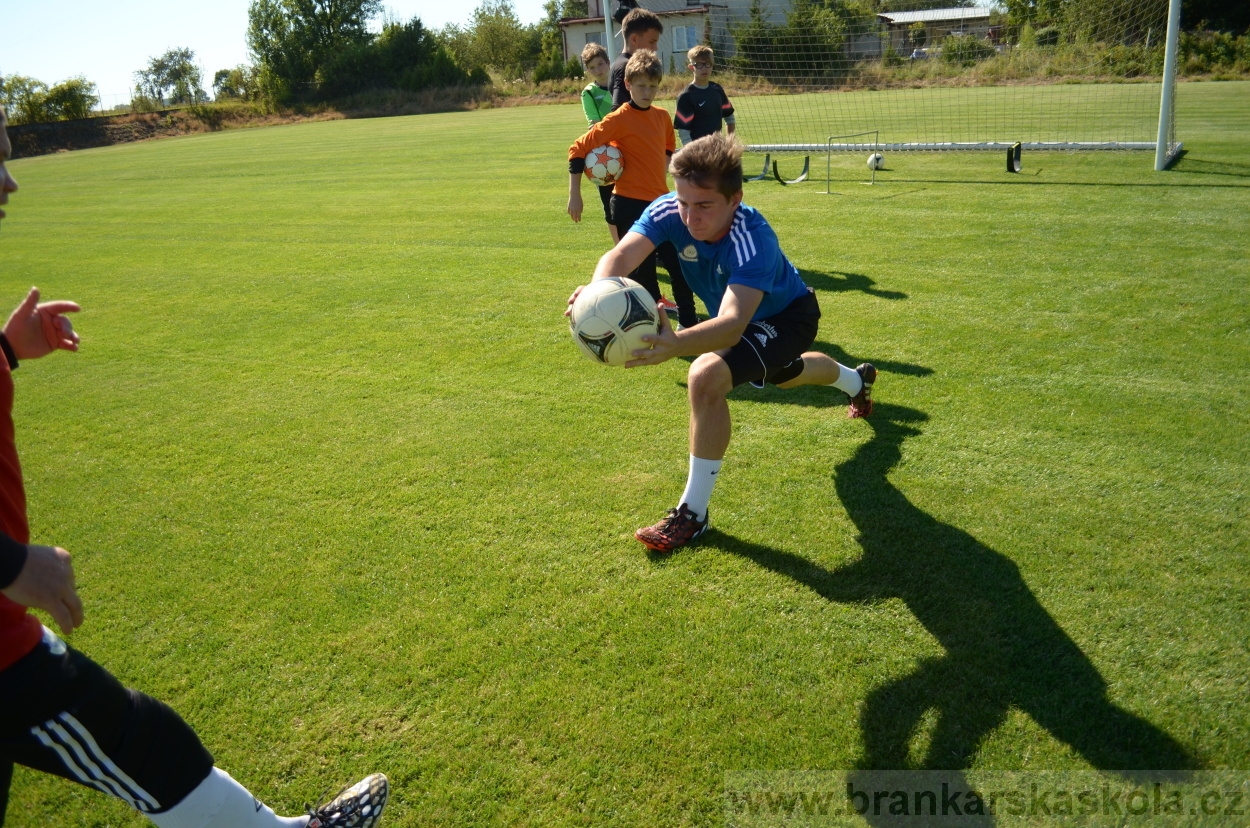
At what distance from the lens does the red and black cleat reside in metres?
3.84

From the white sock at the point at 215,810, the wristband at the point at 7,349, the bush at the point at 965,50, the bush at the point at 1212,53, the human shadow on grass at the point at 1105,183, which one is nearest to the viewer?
the white sock at the point at 215,810

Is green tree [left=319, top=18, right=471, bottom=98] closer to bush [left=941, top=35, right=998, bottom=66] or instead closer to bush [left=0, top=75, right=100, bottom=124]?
bush [left=0, top=75, right=100, bottom=124]

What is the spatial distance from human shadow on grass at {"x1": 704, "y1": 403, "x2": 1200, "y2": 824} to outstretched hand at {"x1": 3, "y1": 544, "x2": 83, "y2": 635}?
2.31 m

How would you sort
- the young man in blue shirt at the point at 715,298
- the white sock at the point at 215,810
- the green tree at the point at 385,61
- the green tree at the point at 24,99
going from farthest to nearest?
1. the green tree at the point at 385,61
2. the green tree at the point at 24,99
3. the young man in blue shirt at the point at 715,298
4. the white sock at the point at 215,810

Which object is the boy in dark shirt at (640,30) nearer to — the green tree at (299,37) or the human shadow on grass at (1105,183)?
the human shadow on grass at (1105,183)

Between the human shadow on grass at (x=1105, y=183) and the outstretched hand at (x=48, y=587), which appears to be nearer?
the outstretched hand at (x=48, y=587)

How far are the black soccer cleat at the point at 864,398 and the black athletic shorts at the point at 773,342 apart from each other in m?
0.89

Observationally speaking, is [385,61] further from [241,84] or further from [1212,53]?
[1212,53]

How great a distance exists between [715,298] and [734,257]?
71cm

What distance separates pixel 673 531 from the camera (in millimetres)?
3871

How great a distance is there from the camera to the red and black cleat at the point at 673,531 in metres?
3.84

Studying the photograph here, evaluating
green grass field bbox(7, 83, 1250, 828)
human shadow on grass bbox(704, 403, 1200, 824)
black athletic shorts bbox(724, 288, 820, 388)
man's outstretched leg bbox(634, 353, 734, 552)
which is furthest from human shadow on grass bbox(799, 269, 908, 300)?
man's outstretched leg bbox(634, 353, 734, 552)

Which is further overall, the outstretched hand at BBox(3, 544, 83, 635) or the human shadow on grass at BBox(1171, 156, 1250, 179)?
the human shadow on grass at BBox(1171, 156, 1250, 179)

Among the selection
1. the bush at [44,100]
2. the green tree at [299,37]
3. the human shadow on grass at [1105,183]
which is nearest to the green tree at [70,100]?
the bush at [44,100]
